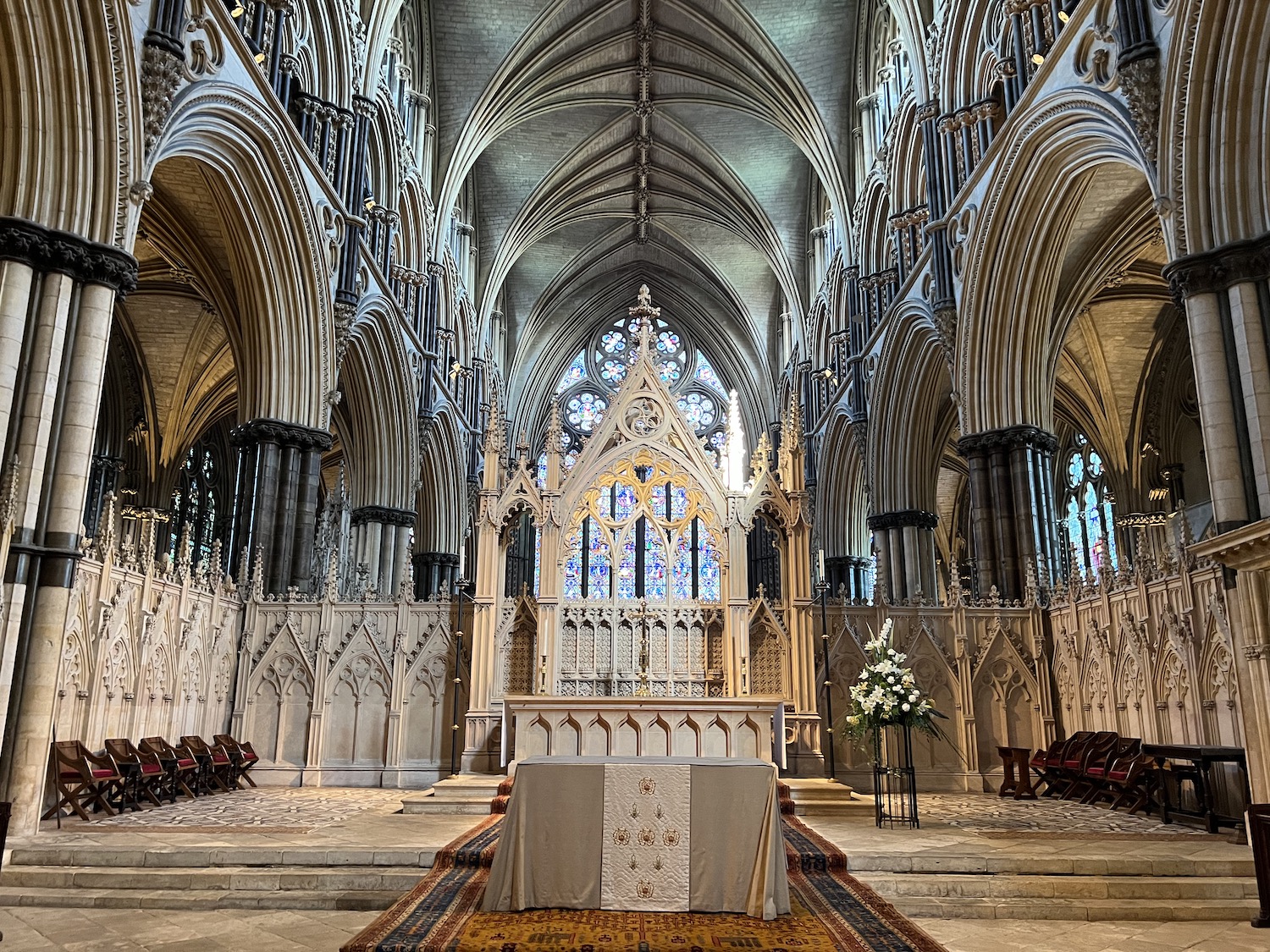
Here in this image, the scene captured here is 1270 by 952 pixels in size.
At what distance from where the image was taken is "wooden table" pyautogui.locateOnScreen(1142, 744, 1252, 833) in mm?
8203

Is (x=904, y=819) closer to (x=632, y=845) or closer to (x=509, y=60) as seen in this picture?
(x=632, y=845)

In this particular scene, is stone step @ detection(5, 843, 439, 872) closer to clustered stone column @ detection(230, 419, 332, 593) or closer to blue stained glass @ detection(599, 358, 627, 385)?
clustered stone column @ detection(230, 419, 332, 593)

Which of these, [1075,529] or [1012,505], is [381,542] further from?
[1075,529]

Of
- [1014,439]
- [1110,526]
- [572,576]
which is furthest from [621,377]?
[572,576]

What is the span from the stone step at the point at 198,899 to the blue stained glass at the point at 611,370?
29854 mm

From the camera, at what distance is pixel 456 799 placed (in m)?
9.40

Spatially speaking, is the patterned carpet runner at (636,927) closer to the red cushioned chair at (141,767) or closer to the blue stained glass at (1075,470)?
the red cushioned chair at (141,767)

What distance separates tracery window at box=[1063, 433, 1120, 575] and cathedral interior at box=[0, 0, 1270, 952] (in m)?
0.13

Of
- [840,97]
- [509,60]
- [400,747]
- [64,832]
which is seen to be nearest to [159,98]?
[64,832]

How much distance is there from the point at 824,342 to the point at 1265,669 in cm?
1865

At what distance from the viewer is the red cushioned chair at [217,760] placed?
1063cm

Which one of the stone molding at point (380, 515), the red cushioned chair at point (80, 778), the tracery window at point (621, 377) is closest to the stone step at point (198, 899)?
the red cushioned chair at point (80, 778)

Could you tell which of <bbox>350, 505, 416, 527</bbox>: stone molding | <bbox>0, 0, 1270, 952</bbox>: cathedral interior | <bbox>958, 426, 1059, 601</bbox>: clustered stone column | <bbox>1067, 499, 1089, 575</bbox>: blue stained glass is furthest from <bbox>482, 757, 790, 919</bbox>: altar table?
<bbox>1067, 499, 1089, 575</bbox>: blue stained glass

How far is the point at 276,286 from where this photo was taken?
1445 cm
